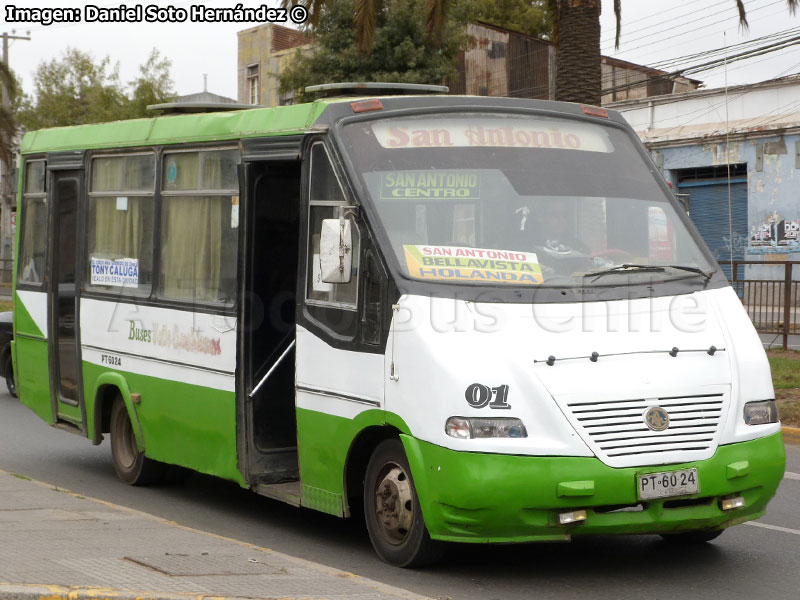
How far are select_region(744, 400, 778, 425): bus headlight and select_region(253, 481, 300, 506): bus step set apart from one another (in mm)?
2729

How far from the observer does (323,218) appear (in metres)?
7.26

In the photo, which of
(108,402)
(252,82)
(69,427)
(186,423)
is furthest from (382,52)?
(186,423)

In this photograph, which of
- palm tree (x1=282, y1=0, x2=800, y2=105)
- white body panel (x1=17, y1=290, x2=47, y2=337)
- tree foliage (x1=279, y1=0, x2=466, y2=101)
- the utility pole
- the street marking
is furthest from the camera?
the utility pole

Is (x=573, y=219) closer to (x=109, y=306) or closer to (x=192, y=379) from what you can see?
(x=192, y=379)

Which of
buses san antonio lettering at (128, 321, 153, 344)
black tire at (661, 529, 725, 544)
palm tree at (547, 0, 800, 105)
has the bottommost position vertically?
black tire at (661, 529, 725, 544)

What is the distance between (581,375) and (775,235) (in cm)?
2313

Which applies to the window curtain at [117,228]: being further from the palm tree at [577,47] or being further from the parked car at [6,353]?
the palm tree at [577,47]

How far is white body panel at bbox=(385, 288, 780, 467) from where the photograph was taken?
6039 millimetres

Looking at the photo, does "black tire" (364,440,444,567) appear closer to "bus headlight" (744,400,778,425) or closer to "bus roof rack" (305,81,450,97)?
"bus headlight" (744,400,778,425)

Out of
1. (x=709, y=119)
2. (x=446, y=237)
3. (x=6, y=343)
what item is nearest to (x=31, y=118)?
(x=709, y=119)

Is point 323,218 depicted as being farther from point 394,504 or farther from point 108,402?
point 108,402

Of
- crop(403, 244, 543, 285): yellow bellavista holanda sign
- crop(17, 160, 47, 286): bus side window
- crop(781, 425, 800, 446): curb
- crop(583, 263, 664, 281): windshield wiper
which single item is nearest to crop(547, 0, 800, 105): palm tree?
crop(781, 425, 800, 446): curb

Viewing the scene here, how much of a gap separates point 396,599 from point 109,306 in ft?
16.4

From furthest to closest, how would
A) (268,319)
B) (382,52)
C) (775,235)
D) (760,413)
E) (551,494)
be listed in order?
(382,52), (775,235), (268,319), (760,413), (551,494)
